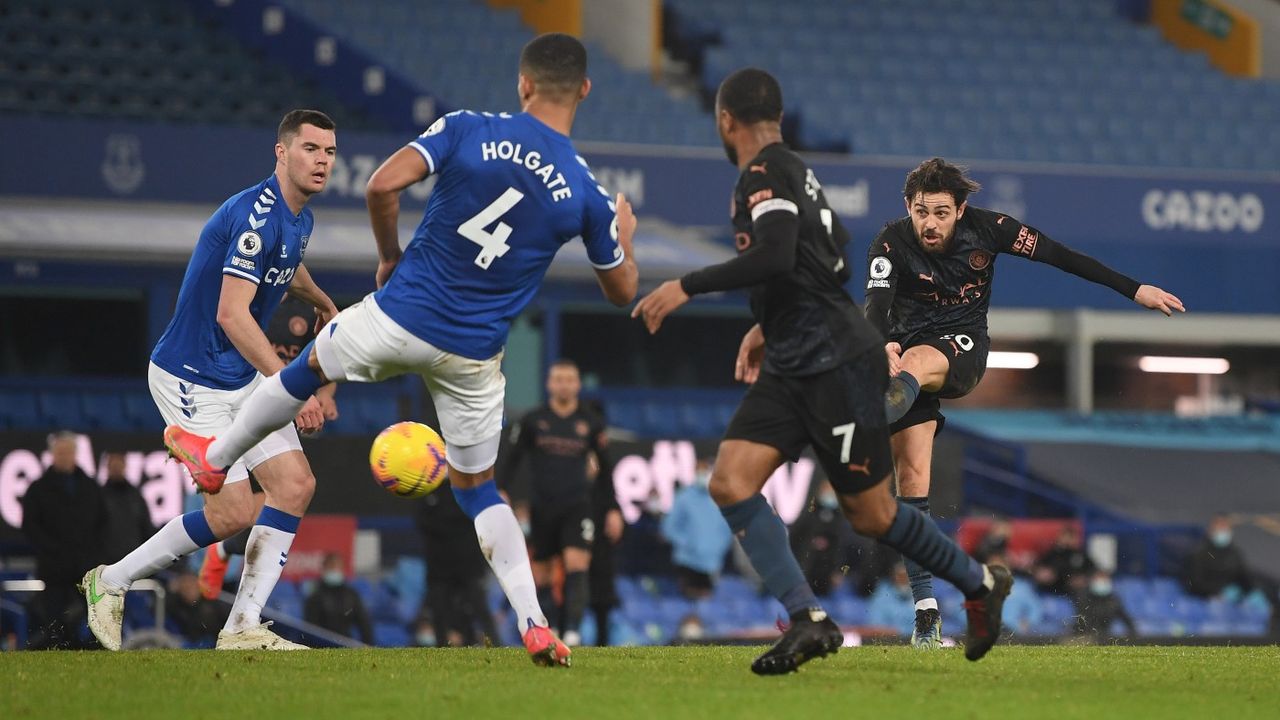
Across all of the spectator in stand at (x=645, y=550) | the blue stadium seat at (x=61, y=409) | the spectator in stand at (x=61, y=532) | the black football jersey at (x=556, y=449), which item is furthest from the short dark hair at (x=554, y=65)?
the blue stadium seat at (x=61, y=409)

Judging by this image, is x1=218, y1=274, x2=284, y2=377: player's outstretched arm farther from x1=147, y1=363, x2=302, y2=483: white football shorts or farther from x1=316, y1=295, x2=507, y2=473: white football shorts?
x1=316, y1=295, x2=507, y2=473: white football shorts

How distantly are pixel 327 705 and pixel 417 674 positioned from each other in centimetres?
93

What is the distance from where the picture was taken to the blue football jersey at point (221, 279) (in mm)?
7625

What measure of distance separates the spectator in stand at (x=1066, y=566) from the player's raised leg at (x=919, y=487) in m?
8.67

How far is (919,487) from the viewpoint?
8.42m

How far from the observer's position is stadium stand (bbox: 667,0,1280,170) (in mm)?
24734

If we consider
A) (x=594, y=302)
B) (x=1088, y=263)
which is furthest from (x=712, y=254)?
(x=1088, y=263)

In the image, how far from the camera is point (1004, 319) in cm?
2725

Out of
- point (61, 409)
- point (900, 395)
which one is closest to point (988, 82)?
point (61, 409)

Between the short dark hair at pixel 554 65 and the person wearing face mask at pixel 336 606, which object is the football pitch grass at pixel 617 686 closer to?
the short dark hair at pixel 554 65

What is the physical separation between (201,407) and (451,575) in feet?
24.2

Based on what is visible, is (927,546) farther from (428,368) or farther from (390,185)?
(390,185)

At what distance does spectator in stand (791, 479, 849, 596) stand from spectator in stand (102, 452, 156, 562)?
5697mm

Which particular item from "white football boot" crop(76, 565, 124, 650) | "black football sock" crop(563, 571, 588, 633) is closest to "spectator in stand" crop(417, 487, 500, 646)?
"black football sock" crop(563, 571, 588, 633)
